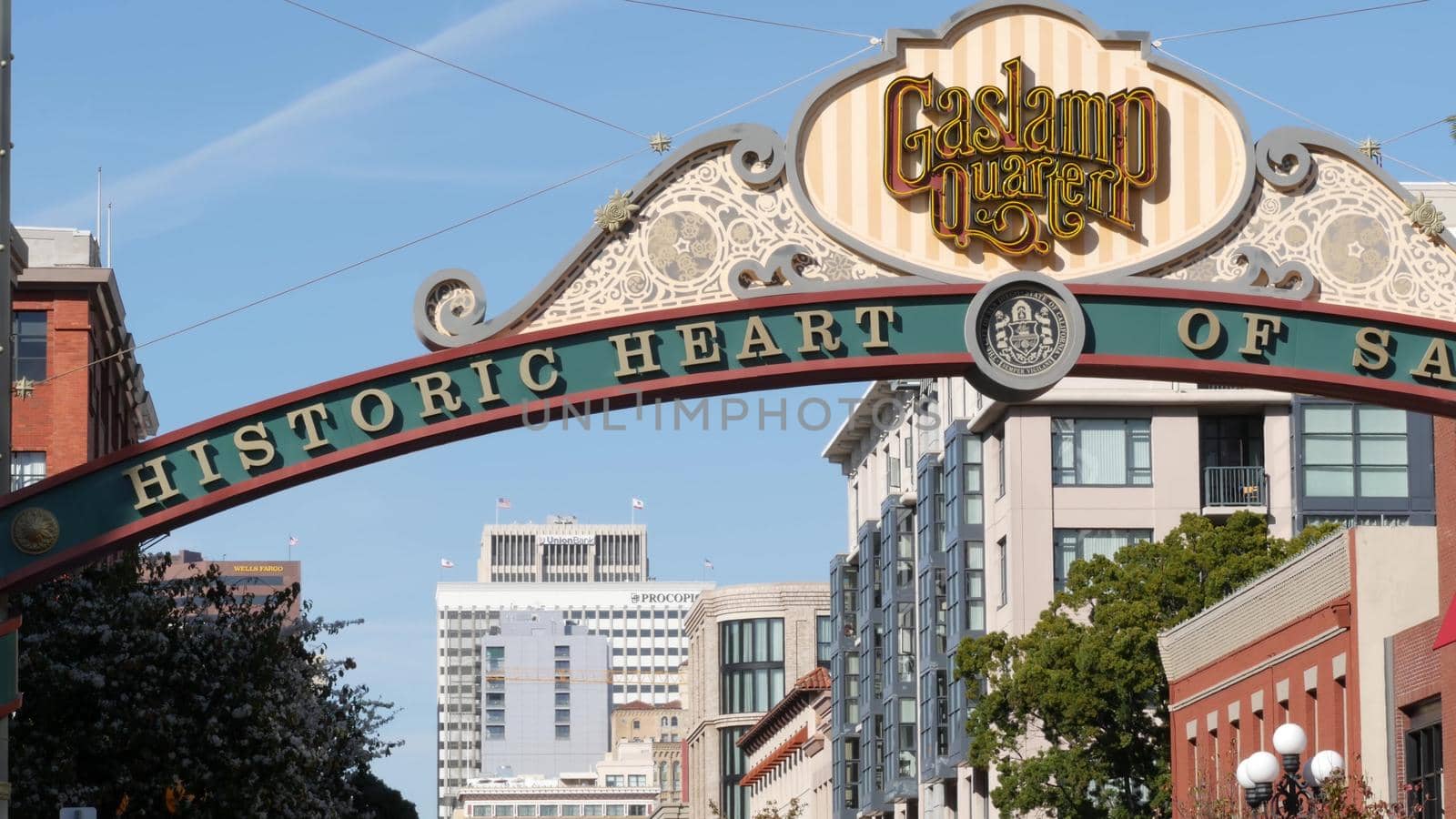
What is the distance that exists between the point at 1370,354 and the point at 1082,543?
48001mm

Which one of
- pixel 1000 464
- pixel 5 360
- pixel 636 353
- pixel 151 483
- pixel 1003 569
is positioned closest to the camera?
pixel 5 360

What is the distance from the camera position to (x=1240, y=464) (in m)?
68.9

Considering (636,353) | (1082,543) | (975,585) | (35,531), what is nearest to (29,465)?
(975,585)

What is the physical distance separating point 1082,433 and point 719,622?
242ft

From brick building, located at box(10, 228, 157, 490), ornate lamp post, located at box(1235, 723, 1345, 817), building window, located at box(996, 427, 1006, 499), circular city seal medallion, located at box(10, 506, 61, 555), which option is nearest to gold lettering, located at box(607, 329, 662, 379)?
circular city seal medallion, located at box(10, 506, 61, 555)

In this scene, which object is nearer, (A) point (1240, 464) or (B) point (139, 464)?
(B) point (139, 464)

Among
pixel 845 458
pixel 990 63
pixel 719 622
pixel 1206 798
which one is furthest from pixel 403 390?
pixel 719 622

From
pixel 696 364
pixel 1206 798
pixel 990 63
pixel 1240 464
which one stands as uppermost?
pixel 1240 464

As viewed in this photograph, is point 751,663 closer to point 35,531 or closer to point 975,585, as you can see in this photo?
point 975,585

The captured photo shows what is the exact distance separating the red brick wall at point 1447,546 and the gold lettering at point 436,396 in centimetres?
1411

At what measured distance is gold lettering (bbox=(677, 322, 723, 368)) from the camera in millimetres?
19984

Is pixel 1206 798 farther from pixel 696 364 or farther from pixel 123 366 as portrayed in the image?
pixel 123 366

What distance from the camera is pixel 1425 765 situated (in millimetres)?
32125

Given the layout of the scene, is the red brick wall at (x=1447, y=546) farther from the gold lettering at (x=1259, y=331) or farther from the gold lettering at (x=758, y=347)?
the gold lettering at (x=758, y=347)
